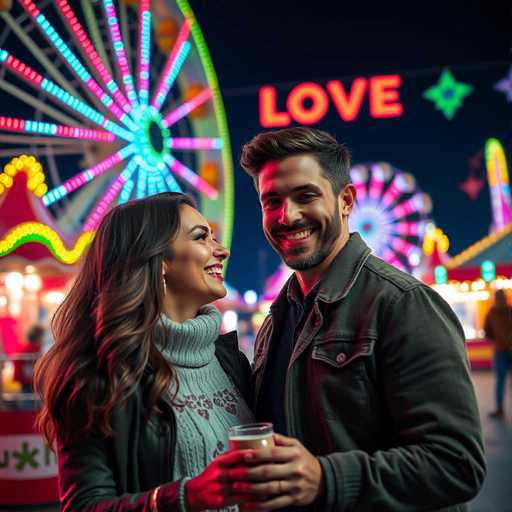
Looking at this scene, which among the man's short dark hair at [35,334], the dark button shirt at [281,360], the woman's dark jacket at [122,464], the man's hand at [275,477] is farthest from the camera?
the man's short dark hair at [35,334]

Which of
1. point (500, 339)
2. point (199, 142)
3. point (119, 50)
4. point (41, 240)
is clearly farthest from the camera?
point (199, 142)

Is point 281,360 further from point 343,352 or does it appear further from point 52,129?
point 52,129

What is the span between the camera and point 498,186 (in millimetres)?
21953

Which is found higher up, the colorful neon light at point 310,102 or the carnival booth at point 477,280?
the colorful neon light at point 310,102

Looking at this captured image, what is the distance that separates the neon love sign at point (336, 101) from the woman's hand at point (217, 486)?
1354cm

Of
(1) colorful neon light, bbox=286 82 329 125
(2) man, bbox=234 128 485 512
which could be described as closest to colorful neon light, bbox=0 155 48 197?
(2) man, bbox=234 128 485 512

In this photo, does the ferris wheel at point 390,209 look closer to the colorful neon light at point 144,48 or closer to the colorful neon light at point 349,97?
the colorful neon light at point 349,97

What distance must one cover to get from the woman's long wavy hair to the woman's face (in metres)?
0.04

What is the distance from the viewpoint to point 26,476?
17.3ft

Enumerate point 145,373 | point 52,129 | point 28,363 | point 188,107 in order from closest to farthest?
point 145,373 < point 52,129 < point 28,363 < point 188,107

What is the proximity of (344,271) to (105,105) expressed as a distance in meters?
5.72

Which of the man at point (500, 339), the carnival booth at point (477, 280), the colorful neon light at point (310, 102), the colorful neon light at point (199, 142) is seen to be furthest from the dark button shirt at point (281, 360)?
the colorful neon light at point (310, 102)

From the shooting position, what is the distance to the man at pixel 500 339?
8234 mm

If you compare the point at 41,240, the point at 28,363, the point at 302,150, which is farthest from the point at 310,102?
the point at 302,150
